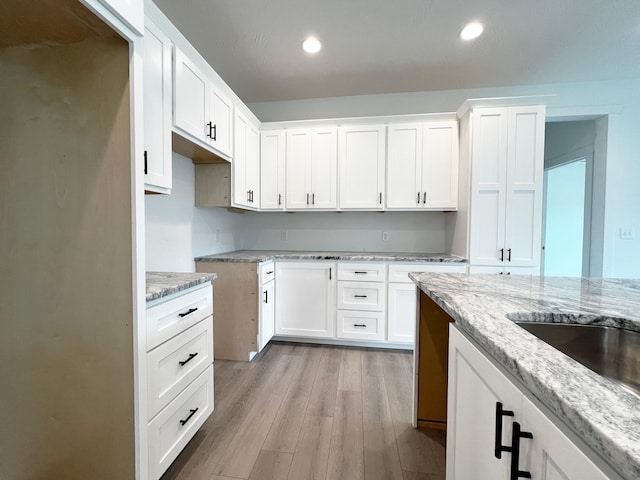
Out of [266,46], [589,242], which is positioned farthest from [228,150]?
[589,242]

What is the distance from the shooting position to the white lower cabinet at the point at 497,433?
425mm

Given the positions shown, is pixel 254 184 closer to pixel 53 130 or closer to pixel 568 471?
pixel 53 130

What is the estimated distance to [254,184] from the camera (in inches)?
112

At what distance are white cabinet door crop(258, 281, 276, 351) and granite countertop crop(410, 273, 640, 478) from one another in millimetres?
1506

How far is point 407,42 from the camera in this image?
220 cm

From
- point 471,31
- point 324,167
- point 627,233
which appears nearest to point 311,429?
point 324,167

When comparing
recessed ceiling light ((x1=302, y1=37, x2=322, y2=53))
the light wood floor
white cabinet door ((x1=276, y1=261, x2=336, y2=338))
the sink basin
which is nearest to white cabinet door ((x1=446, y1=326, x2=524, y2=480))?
the sink basin

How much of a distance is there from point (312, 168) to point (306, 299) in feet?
4.64

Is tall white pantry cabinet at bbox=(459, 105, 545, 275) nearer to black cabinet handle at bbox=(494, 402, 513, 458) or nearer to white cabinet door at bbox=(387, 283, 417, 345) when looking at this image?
white cabinet door at bbox=(387, 283, 417, 345)

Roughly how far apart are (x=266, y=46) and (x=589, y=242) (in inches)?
157

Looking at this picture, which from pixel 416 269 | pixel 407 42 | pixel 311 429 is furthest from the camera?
pixel 416 269

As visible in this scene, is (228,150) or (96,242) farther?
(228,150)

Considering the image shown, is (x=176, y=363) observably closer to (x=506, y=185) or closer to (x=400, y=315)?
(x=400, y=315)

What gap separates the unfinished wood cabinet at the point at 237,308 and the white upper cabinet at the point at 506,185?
203 cm
